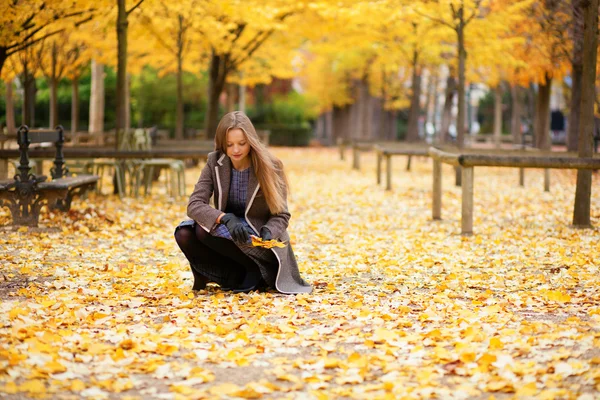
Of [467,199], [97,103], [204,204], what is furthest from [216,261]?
[97,103]

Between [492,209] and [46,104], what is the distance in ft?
96.9

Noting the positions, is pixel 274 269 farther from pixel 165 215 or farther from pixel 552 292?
pixel 165 215

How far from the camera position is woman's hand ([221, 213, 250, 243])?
6109 millimetres

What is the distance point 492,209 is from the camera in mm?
13383

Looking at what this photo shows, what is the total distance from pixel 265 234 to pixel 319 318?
80 cm

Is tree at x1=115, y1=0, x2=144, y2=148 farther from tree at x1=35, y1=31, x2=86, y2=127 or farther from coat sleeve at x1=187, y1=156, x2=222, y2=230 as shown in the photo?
tree at x1=35, y1=31, x2=86, y2=127

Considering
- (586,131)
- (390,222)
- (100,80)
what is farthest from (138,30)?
(586,131)

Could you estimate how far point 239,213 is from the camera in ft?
21.7

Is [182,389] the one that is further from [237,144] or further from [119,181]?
[119,181]

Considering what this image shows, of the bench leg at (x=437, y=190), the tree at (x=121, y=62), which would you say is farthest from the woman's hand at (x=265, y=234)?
the tree at (x=121, y=62)

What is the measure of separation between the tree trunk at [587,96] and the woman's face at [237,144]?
5341mm

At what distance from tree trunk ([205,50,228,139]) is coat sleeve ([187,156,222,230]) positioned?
16.3 meters

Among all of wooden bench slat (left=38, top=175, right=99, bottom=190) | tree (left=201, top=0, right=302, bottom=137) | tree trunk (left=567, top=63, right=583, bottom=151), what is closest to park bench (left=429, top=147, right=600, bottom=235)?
wooden bench slat (left=38, top=175, right=99, bottom=190)

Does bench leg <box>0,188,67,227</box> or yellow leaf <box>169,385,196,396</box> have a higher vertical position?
bench leg <box>0,188,67,227</box>
